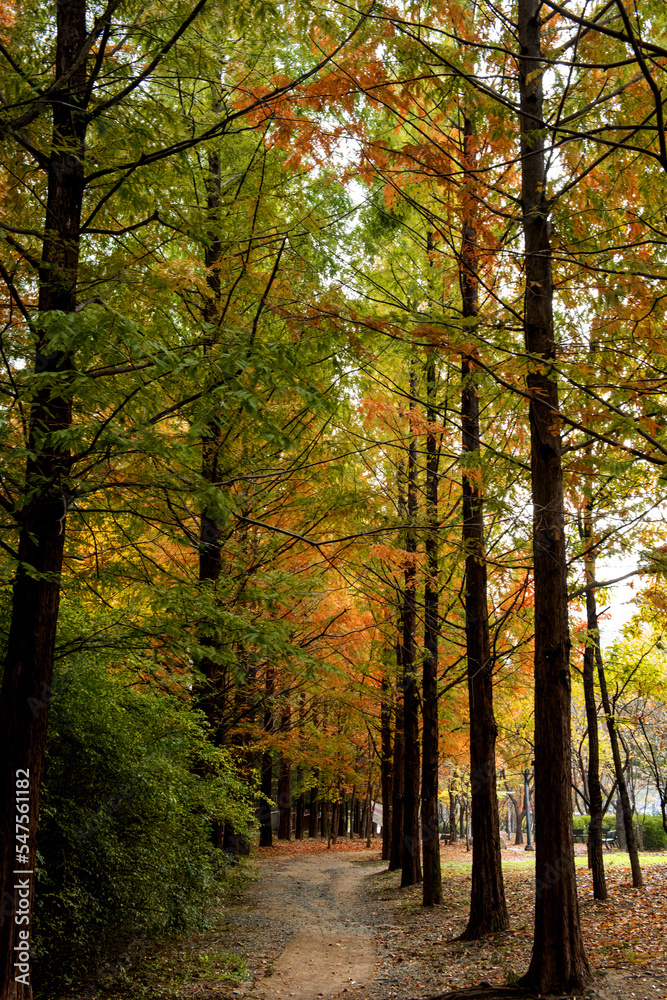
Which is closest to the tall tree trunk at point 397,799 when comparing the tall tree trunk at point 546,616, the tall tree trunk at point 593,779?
the tall tree trunk at point 593,779

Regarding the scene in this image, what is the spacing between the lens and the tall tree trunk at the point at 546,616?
5.51m

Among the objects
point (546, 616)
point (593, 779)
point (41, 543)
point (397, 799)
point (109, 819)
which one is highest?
point (41, 543)

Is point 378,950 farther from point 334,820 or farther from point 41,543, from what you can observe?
point 334,820

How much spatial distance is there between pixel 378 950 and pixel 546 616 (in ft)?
18.0

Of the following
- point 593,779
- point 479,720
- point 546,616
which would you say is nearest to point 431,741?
point 593,779

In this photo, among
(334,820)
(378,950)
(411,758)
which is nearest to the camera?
(378,950)

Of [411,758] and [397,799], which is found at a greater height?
[411,758]

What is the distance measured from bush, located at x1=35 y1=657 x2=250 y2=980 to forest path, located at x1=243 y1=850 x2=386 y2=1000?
1311 mm

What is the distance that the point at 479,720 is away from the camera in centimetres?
898

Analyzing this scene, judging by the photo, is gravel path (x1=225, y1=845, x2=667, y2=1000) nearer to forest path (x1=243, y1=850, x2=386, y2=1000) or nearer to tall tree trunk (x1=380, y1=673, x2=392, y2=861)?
forest path (x1=243, y1=850, x2=386, y2=1000)

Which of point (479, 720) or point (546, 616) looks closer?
point (546, 616)

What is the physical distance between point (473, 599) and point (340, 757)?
15.2 m

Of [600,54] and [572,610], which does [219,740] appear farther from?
[600,54]

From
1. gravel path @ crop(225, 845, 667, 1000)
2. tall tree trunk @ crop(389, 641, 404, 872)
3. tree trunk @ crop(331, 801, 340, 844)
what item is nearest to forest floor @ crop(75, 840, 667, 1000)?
gravel path @ crop(225, 845, 667, 1000)
